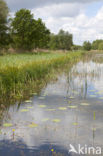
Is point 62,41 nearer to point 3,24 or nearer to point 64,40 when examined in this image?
point 64,40

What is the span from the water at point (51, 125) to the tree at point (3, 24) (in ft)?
88.5

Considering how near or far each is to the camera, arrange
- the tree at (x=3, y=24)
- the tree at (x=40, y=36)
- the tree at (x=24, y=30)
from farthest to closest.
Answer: the tree at (x=40, y=36) → the tree at (x=24, y=30) → the tree at (x=3, y=24)

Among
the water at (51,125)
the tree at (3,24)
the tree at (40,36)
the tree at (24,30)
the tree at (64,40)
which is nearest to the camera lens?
the water at (51,125)

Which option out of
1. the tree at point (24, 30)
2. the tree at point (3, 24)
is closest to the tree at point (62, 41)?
the tree at point (24, 30)

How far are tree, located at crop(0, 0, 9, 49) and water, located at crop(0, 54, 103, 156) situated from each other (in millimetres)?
26987

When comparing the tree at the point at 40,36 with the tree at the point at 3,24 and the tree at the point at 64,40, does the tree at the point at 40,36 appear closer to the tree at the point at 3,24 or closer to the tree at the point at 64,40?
the tree at the point at 3,24

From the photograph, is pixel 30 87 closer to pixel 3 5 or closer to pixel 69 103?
pixel 69 103

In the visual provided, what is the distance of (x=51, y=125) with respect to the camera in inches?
174

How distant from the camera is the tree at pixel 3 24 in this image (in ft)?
100

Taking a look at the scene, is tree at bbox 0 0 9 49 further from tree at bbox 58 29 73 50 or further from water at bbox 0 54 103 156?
tree at bbox 58 29 73 50

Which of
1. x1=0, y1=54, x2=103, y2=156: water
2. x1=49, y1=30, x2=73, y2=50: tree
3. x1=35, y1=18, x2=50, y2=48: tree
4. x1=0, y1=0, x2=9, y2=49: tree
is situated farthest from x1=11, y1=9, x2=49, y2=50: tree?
x1=49, y1=30, x2=73, y2=50: tree

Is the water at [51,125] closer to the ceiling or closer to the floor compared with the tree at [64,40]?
closer to the floor

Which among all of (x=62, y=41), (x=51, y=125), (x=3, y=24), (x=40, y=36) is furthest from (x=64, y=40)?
(x=51, y=125)

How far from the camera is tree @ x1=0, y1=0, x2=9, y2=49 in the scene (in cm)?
3063
